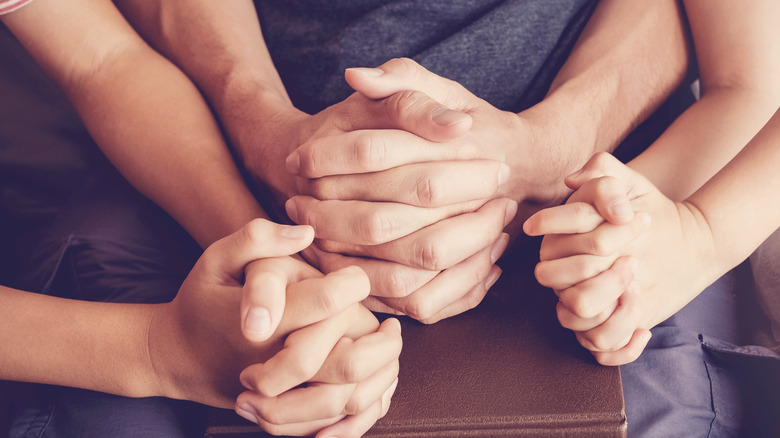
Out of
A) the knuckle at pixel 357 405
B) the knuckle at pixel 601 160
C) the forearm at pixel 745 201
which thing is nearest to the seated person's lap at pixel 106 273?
the knuckle at pixel 357 405

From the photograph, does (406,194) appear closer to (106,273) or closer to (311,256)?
(311,256)

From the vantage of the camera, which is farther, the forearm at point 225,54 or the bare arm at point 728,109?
the forearm at point 225,54

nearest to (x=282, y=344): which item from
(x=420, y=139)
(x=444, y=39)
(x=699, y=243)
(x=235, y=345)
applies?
(x=235, y=345)

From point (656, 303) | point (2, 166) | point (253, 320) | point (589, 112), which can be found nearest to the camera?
point (253, 320)

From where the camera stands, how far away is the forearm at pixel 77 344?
26.3 inches

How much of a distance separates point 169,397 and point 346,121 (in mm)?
402

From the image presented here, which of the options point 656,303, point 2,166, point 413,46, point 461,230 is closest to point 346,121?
point 461,230

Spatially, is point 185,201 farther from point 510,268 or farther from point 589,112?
point 589,112

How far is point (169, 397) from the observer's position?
704 mm

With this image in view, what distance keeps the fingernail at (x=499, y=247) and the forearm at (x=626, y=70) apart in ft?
0.82

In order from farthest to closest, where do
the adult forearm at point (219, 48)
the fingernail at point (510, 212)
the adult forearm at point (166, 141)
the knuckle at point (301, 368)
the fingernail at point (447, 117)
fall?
the adult forearm at point (219, 48) < the adult forearm at point (166, 141) < the fingernail at point (510, 212) < the fingernail at point (447, 117) < the knuckle at point (301, 368)

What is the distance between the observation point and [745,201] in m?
0.69

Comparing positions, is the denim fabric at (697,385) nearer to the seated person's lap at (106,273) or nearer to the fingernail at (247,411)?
the fingernail at (247,411)

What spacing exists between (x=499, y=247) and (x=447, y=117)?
0.65 ft
